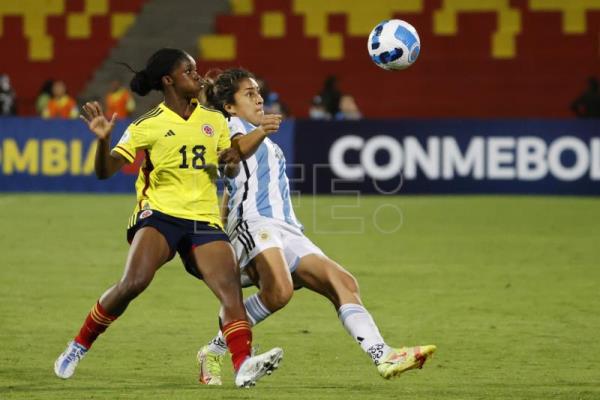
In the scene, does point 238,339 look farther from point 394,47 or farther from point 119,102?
point 119,102

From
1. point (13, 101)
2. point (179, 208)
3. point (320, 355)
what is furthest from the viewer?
point (13, 101)

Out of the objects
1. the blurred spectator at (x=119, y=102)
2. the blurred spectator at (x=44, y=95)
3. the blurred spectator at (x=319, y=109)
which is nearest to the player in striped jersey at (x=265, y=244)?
the blurred spectator at (x=319, y=109)

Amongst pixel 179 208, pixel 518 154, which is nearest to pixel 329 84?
pixel 518 154

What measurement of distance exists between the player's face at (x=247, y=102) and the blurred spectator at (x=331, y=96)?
1696 centimetres

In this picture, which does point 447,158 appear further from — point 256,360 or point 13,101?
point 256,360

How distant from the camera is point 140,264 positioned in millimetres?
6629

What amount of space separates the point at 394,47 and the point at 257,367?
3292 millimetres

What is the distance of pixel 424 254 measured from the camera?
14.0 m

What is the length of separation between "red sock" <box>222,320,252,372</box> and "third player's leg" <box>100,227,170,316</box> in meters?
0.50

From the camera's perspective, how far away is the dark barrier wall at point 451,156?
20.6 meters

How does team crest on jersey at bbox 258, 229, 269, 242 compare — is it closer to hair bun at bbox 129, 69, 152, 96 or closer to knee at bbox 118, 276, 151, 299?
knee at bbox 118, 276, 151, 299

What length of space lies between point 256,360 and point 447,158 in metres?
14.9

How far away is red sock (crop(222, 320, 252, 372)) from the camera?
6.54 meters

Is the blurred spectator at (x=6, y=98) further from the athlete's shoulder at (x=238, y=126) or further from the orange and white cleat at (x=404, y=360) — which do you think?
the orange and white cleat at (x=404, y=360)
